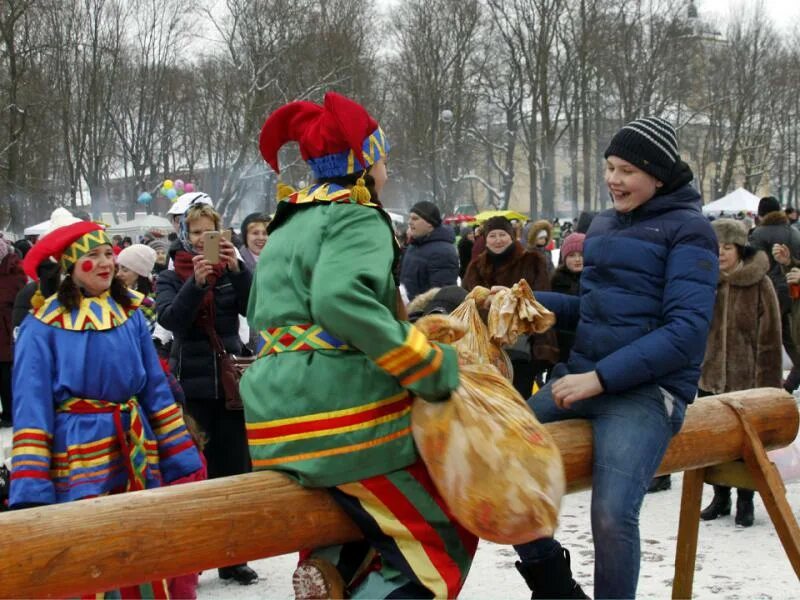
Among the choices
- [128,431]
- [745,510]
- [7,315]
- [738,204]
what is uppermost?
[128,431]

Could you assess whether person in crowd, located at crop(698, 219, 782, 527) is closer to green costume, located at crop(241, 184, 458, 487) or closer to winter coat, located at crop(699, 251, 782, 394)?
winter coat, located at crop(699, 251, 782, 394)

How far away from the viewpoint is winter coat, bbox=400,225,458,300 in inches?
328

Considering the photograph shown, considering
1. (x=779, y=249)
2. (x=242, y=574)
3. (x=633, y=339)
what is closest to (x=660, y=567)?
(x=242, y=574)

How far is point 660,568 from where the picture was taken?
539cm

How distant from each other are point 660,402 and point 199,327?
2.87 meters

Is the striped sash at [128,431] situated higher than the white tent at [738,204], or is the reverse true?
the striped sash at [128,431]

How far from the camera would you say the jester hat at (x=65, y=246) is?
4133 millimetres

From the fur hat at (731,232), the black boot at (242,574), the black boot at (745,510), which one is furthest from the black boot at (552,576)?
the fur hat at (731,232)

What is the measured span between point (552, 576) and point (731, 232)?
13.0 ft

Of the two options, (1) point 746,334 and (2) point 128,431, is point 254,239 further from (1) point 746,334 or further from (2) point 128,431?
(1) point 746,334

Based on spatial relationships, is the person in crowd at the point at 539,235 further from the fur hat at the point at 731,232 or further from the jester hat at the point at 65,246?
the jester hat at the point at 65,246

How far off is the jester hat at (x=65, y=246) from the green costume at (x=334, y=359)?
5.56 ft

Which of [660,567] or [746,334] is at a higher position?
[746,334]

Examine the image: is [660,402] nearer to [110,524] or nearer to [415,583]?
[415,583]
